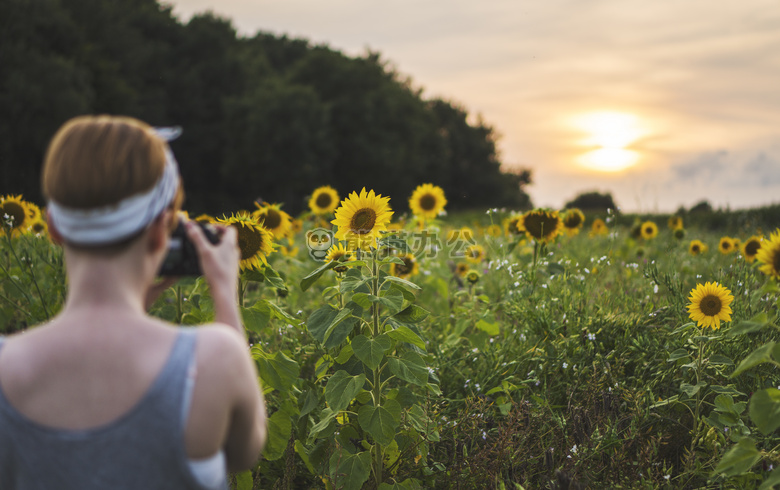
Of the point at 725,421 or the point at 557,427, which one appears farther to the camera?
the point at 557,427

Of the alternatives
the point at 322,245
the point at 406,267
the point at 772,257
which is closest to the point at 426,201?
the point at 406,267

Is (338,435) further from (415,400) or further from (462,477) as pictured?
(462,477)

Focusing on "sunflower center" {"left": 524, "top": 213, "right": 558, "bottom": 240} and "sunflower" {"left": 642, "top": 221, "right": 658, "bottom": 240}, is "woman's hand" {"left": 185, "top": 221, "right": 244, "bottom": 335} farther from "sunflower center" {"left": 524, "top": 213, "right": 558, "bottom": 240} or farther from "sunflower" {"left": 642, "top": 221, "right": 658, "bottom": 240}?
"sunflower" {"left": 642, "top": 221, "right": 658, "bottom": 240}

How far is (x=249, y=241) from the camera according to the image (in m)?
2.78

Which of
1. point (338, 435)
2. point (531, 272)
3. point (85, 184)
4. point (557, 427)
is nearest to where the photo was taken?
point (85, 184)

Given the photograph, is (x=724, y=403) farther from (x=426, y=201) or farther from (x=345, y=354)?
(x=426, y=201)

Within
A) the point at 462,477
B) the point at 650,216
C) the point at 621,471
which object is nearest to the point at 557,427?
the point at 621,471

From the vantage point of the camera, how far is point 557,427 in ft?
10.7

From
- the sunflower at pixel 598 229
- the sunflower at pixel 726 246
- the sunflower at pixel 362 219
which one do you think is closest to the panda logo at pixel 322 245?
the sunflower at pixel 362 219

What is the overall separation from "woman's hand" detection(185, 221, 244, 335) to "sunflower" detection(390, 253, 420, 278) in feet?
9.93

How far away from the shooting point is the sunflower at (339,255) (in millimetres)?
3213

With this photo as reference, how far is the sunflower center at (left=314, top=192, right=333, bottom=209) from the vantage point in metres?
5.88

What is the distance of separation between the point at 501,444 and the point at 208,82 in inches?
1243

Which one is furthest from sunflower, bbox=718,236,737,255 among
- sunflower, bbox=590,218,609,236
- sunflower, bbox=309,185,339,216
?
sunflower, bbox=309,185,339,216
